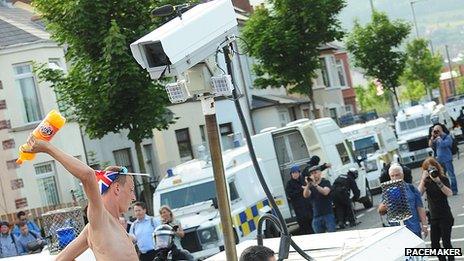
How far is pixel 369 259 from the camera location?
246 inches

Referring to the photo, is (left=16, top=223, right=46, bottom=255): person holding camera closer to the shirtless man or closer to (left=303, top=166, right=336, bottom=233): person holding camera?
(left=303, top=166, right=336, bottom=233): person holding camera

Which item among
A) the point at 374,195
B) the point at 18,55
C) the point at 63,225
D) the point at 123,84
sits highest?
the point at 18,55

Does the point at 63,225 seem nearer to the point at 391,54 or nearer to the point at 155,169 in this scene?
the point at 155,169

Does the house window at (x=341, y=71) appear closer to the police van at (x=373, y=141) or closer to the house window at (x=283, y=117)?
the house window at (x=283, y=117)

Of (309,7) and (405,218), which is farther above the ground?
(309,7)

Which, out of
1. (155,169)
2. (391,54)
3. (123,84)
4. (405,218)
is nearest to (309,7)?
(155,169)

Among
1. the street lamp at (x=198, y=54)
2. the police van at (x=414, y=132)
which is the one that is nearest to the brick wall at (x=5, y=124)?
the police van at (x=414, y=132)

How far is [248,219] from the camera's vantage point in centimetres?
1856

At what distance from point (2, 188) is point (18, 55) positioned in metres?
4.19

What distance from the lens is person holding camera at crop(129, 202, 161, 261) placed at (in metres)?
14.0

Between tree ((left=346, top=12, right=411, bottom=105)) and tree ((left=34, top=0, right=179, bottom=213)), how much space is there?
3354 centimetres

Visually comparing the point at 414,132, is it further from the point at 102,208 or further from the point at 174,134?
the point at 102,208

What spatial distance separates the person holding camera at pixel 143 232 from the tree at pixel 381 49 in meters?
43.3

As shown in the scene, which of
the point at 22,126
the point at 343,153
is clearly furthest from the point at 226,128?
the point at 343,153
